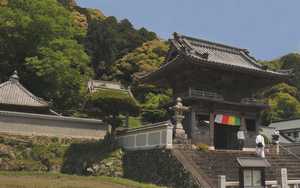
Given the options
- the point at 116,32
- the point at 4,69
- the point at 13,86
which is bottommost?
the point at 13,86

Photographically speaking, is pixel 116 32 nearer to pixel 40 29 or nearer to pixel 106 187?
pixel 40 29

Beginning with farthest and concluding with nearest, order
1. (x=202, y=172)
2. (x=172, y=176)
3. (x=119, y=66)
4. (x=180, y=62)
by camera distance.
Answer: (x=119, y=66) < (x=180, y=62) < (x=172, y=176) < (x=202, y=172)

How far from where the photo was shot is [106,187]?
705 inches

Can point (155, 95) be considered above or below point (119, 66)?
below

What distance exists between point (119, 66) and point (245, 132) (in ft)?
148

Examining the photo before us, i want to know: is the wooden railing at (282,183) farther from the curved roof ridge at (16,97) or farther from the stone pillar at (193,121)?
the curved roof ridge at (16,97)

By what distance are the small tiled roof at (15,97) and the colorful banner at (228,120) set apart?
14377 mm

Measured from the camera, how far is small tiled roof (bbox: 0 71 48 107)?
102 ft

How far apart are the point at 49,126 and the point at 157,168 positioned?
407 inches

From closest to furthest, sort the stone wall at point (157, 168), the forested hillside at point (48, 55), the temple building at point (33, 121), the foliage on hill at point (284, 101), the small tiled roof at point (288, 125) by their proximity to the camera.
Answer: the stone wall at point (157, 168) → the temple building at point (33, 121) → the forested hillside at point (48, 55) → the small tiled roof at point (288, 125) → the foliage on hill at point (284, 101)

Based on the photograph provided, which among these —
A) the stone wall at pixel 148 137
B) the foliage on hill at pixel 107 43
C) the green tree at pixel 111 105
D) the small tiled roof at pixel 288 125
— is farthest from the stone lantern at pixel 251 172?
the foliage on hill at pixel 107 43

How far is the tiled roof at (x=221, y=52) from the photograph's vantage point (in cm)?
3038

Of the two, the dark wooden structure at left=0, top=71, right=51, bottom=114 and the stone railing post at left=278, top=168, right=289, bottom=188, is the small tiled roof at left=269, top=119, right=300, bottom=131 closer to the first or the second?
the stone railing post at left=278, top=168, right=289, bottom=188

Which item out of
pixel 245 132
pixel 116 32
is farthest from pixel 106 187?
pixel 116 32
